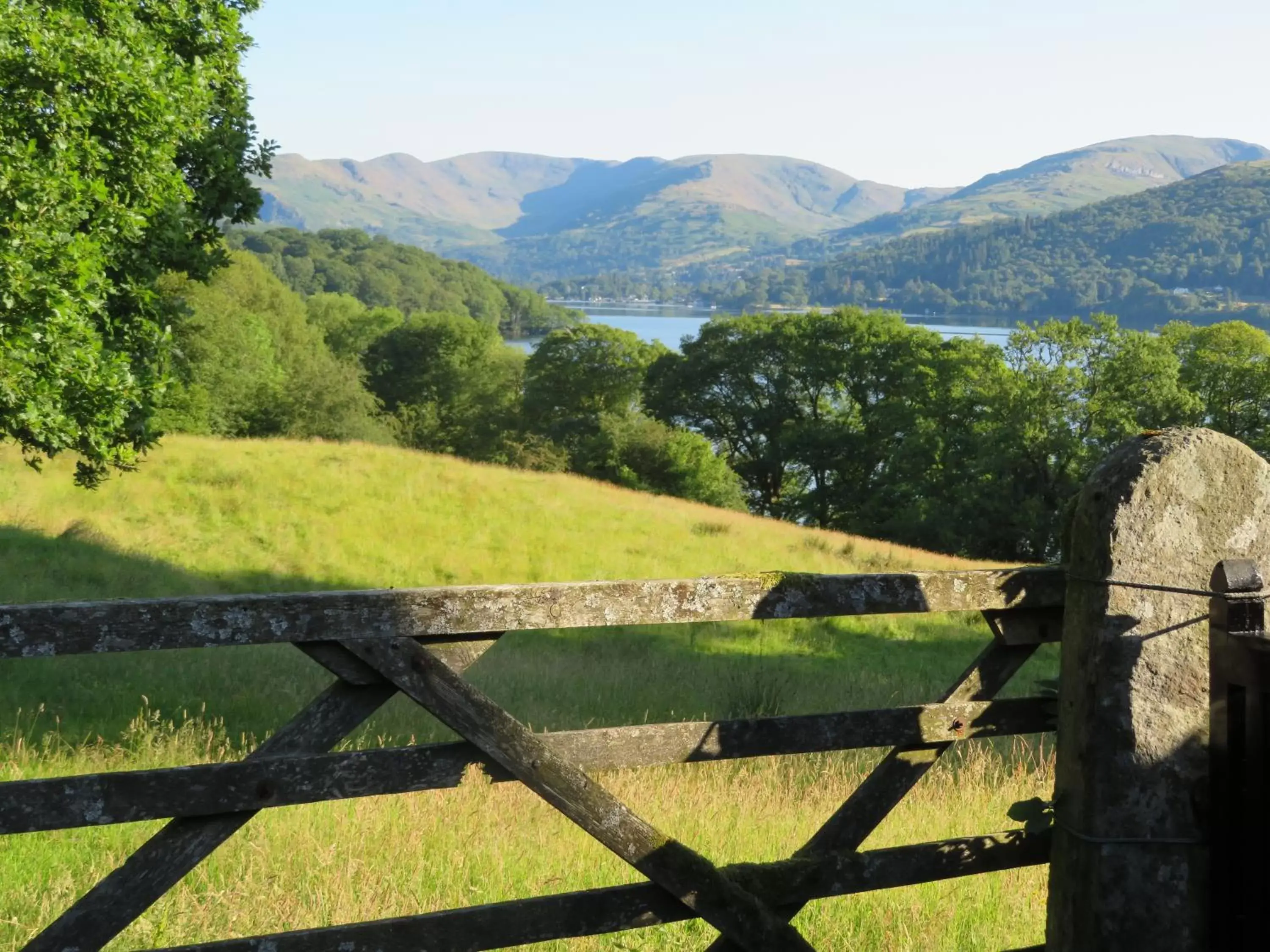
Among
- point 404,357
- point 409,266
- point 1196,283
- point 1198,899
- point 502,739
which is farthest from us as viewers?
point 1196,283

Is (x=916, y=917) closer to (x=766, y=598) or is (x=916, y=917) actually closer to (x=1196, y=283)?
(x=766, y=598)

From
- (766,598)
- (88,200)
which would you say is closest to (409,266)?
(88,200)

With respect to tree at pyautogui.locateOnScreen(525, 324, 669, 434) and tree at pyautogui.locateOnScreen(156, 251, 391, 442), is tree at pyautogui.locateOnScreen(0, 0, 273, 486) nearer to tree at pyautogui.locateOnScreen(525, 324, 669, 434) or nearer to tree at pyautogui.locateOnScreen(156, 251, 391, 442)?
tree at pyautogui.locateOnScreen(156, 251, 391, 442)

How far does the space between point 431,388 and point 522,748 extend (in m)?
84.3

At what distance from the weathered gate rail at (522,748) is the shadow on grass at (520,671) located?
3767 millimetres

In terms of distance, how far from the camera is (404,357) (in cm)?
8856

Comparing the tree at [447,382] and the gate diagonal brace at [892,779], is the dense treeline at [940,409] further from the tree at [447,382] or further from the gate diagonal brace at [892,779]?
the gate diagonal brace at [892,779]

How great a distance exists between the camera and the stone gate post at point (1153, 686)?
3.37 meters

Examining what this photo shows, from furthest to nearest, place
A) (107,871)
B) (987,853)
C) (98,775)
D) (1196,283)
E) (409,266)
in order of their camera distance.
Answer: (1196,283), (409,266), (107,871), (987,853), (98,775)

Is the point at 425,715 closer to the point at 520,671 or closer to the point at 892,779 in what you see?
the point at 520,671

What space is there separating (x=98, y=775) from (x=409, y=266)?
158m

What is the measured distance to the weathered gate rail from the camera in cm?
281

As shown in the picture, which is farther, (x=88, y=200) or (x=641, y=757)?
(x=88, y=200)

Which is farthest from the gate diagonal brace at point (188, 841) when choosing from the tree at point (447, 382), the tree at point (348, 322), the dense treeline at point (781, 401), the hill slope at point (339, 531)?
the tree at point (348, 322)
